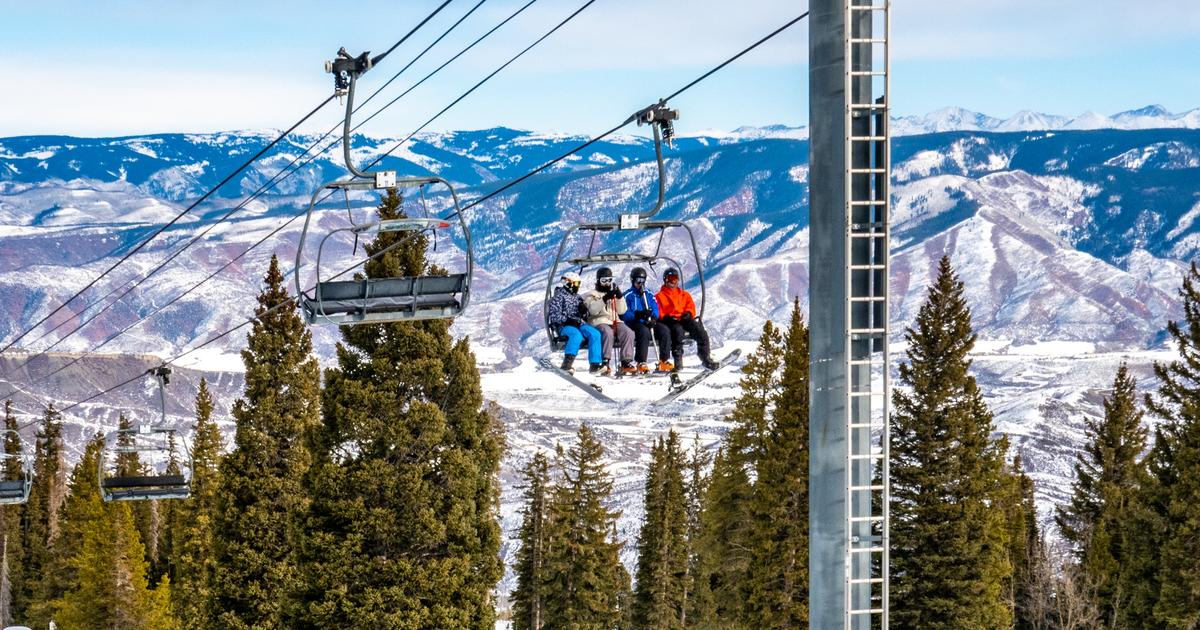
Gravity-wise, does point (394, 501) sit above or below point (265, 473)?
below

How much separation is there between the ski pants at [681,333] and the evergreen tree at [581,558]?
119 ft

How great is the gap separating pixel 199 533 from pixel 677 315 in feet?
99.9

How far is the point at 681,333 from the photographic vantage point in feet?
72.6

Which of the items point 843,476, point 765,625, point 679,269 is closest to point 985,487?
point 765,625

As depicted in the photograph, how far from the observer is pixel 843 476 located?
10.1 metres

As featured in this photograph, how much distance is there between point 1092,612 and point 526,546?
85.2 ft

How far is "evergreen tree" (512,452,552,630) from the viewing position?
62844mm

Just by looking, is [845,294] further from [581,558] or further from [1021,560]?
[1021,560]

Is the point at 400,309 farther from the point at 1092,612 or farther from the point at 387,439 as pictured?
the point at 1092,612

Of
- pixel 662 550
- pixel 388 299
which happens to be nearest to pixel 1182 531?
pixel 388 299

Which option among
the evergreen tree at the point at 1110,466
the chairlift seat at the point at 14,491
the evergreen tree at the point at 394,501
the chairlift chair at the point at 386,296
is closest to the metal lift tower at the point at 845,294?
the chairlift chair at the point at 386,296

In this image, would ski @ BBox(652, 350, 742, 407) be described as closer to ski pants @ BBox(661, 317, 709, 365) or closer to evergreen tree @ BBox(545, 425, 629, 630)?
ski pants @ BBox(661, 317, 709, 365)

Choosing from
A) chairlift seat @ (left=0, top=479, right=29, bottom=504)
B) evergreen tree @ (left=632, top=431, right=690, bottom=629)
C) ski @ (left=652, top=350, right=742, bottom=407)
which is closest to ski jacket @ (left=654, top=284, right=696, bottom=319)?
ski @ (left=652, top=350, right=742, bottom=407)

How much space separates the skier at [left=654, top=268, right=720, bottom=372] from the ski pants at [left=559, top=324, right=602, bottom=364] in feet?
3.71
